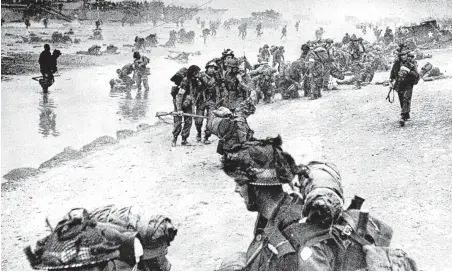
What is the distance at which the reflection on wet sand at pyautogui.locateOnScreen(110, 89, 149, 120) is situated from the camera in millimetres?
13666

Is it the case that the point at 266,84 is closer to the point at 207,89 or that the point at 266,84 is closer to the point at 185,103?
the point at 207,89

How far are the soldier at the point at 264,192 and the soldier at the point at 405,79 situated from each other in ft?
24.2

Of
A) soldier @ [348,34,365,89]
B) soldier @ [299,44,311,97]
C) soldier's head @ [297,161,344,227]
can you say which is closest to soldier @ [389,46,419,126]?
soldier @ [299,44,311,97]

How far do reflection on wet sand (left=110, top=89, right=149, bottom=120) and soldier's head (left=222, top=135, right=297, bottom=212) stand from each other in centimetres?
1112

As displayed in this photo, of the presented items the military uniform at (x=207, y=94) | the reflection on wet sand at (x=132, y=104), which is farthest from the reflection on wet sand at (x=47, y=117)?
the military uniform at (x=207, y=94)

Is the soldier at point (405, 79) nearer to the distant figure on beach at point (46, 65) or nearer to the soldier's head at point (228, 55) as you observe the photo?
the soldier's head at point (228, 55)

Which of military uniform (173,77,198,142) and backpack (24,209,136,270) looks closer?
backpack (24,209,136,270)

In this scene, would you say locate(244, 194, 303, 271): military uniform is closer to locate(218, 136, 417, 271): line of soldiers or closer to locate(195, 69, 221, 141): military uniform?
locate(218, 136, 417, 271): line of soldiers

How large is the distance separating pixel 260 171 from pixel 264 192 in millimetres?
118

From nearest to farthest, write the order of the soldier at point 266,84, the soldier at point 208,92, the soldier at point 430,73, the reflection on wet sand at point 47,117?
the soldier at point 208,92 → the reflection on wet sand at point 47,117 → the soldier at point 266,84 → the soldier at point 430,73

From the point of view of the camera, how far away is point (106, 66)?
2350 centimetres

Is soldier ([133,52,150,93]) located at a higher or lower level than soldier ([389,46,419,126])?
lower

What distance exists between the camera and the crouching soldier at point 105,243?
192cm

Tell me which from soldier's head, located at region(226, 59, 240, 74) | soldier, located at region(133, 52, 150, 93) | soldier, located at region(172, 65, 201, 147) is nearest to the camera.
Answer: soldier's head, located at region(226, 59, 240, 74)
